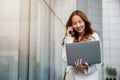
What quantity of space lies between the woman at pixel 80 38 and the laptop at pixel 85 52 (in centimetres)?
3

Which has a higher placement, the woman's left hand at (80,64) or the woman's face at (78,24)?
the woman's face at (78,24)

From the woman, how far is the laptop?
0.03 metres

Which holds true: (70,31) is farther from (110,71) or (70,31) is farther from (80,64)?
(110,71)

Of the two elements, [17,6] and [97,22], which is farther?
[97,22]

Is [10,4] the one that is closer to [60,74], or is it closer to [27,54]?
[27,54]

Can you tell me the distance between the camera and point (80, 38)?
1901 millimetres

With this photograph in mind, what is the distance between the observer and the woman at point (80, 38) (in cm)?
182

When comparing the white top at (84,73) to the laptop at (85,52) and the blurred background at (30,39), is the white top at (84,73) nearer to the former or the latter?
the laptop at (85,52)

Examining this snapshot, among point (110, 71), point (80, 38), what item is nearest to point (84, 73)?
point (80, 38)

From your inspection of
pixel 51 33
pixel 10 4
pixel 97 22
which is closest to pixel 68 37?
pixel 10 4

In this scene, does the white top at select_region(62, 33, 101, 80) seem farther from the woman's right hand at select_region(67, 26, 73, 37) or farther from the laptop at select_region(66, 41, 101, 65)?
the woman's right hand at select_region(67, 26, 73, 37)

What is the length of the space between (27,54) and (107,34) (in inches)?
239

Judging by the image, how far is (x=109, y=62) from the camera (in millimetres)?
8211

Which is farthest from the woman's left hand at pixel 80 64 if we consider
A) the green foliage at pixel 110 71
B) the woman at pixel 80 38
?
the green foliage at pixel 110 71
